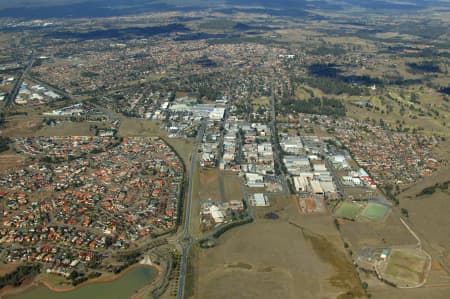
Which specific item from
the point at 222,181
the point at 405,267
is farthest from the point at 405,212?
the point at 222,181

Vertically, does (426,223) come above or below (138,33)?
below

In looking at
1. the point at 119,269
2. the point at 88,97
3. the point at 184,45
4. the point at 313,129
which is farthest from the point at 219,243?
the point at 184,45

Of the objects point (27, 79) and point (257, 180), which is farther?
point (27, 79)

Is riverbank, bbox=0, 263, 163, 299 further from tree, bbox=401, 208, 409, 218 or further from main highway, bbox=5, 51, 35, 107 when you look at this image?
main highway, bbox=5, 51, 35, 107

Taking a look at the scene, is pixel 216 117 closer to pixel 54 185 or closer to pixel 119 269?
pixel 54 185

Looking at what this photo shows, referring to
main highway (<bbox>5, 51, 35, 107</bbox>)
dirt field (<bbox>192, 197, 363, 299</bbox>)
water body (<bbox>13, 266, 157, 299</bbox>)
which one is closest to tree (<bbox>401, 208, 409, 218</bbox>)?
dirt field (<bbox>192, 197, 363, 299</bbox>)

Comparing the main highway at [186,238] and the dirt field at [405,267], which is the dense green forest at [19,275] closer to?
the main highway at [186,238]


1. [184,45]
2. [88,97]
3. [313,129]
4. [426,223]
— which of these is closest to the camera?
[426,223]
